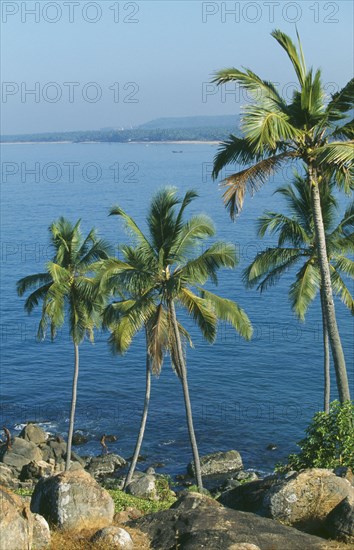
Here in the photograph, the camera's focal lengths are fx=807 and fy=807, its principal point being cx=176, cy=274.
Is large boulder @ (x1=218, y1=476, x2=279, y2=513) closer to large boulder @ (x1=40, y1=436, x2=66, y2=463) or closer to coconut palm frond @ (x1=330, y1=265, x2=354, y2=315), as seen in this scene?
coconut palm frond @ (x1=330, y1=265, x2=354, y2=315)

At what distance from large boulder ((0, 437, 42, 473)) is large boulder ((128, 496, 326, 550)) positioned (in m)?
32.2

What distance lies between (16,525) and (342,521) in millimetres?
7987

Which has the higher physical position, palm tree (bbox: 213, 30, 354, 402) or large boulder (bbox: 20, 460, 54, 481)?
palm tree (bbox: 213, 30, 354, 402)

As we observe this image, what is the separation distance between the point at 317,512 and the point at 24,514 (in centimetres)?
795

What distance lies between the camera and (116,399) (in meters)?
65.2

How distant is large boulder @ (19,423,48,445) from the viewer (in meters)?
55.3

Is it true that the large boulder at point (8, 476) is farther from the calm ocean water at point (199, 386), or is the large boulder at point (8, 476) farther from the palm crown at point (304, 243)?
the palm crown at point (304, 243)

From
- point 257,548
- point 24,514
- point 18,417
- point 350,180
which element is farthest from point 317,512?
point 18,417

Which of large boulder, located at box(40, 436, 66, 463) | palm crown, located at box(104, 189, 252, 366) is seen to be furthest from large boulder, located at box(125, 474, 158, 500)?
large boulder, located at box(40, 436, 66, 463)

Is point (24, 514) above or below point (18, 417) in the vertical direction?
above

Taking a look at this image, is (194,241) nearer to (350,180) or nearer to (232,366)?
(350,180)

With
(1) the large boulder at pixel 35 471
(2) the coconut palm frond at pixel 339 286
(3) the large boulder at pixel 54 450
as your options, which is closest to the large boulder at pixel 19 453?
(3) the large boulder at pixel 54 450

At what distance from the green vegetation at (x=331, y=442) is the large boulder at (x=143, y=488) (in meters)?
15.8

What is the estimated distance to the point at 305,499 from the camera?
69.6 ft
